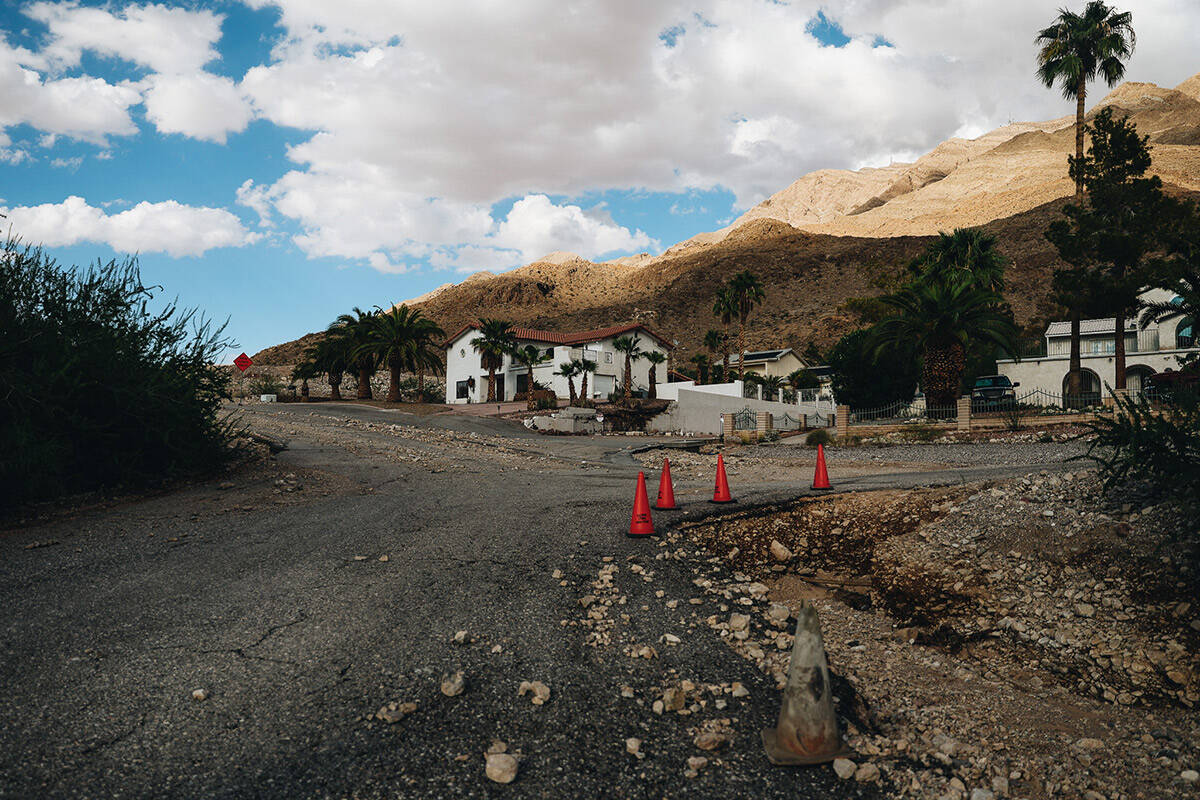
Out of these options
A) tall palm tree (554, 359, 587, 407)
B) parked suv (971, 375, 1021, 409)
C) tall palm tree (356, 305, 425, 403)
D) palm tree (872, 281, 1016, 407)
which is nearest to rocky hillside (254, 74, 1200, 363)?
parked suv (971, 375, 1021, 409)

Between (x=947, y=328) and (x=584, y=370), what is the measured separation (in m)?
25.3

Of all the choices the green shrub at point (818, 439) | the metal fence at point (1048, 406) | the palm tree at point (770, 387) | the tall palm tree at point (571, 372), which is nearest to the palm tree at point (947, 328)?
the metal fence at point (1048, 406)

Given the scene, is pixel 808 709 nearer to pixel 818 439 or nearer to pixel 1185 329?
pixel 818 439

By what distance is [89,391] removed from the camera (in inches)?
371

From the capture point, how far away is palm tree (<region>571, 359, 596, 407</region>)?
141ft

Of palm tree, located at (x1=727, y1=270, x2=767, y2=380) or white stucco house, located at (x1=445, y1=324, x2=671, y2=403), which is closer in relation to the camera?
white stucco house, located at (x1=445, y1=324, x2=671, y2=403)

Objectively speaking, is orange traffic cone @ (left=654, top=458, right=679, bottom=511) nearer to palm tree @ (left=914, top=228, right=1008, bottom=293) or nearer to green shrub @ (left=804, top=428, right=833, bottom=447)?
green shrub @ (left=804, top=428, right=833, bottom=447)

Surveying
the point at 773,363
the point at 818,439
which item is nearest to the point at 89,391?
the point at 818,439

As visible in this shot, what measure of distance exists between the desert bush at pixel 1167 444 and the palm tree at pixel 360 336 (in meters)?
47.4

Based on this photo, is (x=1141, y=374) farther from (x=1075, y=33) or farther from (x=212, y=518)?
(x=212, y=518)

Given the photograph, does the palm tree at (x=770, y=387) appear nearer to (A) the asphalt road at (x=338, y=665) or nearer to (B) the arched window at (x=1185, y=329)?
(B) the arched window at (x=1185, y=329)

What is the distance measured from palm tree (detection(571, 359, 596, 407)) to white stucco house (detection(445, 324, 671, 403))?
129cm

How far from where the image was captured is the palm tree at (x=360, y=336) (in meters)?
48.1

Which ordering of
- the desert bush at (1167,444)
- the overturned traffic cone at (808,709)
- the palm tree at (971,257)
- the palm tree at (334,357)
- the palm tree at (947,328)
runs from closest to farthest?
the overturned traffic cone at (808,709), the desert bush at (1167,444), the palm tree at (947,328), the palm tree at (971,257), the palm tree at (334,357)
